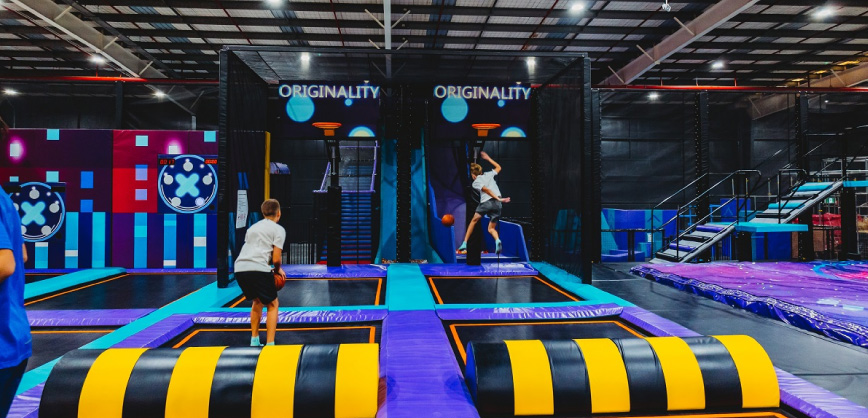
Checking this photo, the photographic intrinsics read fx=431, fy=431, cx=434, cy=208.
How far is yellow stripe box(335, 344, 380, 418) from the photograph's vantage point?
2.42 meters

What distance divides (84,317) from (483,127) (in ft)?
20.9

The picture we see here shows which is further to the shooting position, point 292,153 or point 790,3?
point 292,153

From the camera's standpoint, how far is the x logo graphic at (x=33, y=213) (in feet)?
25.3

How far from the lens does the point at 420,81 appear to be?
8.40 metres

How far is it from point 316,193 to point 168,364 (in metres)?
8.04

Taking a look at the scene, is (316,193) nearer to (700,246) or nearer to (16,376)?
(700,246)

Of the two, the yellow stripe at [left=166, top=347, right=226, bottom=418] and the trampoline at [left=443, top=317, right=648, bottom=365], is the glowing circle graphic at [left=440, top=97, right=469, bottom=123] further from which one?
the yellow stripe at [left=166, top=347, right=226, bottom=418]

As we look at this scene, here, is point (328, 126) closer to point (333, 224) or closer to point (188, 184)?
point (333, 224)

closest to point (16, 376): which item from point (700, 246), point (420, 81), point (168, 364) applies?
point (168, 364)

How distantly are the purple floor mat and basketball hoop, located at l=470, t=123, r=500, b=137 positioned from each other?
3574mm

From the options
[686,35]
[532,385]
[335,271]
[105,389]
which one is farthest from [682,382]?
[686,35]

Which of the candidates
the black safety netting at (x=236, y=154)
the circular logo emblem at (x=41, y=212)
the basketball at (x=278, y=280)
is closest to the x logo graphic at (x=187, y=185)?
the black safety netting at (x=236, y=154)

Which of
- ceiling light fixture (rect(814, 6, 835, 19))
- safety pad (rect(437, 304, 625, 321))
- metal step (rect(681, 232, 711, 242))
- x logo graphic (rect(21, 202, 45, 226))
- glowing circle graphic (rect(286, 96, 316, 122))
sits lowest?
safety pad (rect(437, 304, 625, 321))

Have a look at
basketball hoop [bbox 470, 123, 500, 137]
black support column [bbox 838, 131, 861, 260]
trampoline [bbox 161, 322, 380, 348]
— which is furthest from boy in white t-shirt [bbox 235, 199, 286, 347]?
black support column [bbox 838, 131, 861, 260]
